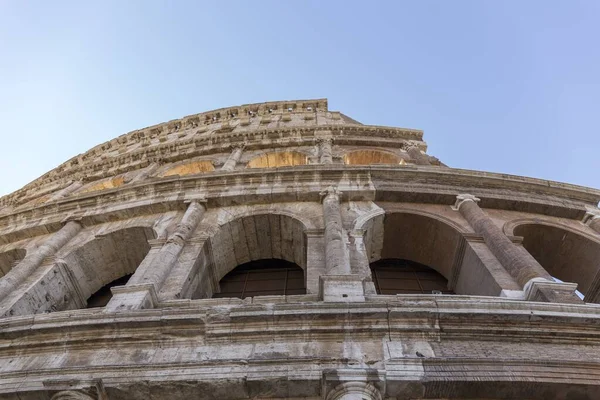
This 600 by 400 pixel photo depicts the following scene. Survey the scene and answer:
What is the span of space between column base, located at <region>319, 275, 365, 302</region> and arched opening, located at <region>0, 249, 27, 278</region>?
Answer: 28.4ft

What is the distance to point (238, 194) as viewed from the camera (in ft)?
36.6

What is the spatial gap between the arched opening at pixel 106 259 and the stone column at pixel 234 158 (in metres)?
3.79

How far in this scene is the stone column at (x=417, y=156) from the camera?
1532 centimetres

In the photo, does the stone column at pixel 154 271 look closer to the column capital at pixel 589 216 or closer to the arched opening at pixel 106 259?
the arched opening at pixel 106 259

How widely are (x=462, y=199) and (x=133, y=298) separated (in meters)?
7.39

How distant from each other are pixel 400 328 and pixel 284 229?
16.8 ft

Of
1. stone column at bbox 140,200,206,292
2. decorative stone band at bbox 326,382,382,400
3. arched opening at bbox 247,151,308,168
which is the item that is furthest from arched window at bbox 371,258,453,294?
arched opening at bbox 247,151,308,168

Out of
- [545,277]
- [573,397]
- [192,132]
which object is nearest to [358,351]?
[573,397]

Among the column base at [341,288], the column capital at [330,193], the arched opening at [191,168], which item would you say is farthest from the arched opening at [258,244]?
the arched opening at [191,168]

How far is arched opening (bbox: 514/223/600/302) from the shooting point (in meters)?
10.1

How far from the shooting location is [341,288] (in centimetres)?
704

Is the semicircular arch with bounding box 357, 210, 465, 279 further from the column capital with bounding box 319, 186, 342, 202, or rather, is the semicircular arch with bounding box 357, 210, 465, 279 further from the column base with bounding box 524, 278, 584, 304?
the column base with bounding box 524, 278, 584, 304

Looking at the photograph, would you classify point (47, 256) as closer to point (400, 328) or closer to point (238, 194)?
point (238, 194)

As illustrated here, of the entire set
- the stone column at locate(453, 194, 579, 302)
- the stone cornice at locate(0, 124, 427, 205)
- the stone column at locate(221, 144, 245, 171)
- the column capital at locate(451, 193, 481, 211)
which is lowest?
the stone column at locate(453, 194, 579, 302)
